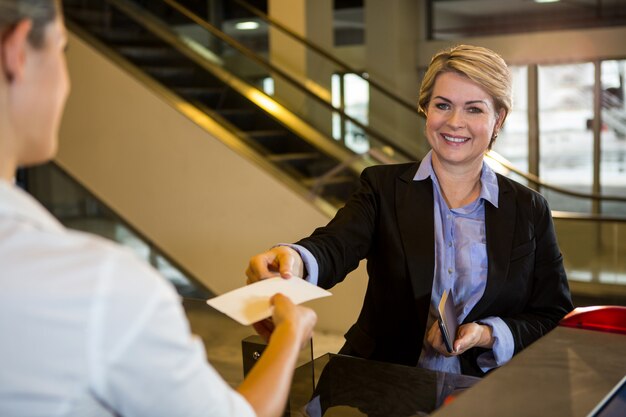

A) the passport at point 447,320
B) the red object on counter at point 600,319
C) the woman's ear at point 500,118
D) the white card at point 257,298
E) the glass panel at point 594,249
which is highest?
the woman's ear at point 500,118

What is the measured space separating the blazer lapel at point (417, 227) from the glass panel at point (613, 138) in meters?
6.72

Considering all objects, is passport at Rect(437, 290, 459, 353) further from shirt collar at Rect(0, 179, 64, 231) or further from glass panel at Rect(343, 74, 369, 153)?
glass panel at Rect(343, 74, 369, 153)

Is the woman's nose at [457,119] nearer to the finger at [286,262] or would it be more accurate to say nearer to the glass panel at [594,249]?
the finger at [286,262]

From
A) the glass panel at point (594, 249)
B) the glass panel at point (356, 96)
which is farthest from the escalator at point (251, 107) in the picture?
the glass panel at point (356, 96)

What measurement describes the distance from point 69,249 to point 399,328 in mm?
1652

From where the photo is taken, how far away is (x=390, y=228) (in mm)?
2510

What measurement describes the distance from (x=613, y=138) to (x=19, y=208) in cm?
873

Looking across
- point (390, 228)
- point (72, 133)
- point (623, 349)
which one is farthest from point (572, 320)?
point (72, 133)

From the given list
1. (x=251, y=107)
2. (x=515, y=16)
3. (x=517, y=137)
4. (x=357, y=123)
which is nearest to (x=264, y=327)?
(x=357, y=123)

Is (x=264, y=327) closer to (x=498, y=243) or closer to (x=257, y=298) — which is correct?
(x=257, y=298)

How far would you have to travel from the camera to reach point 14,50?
924 mm

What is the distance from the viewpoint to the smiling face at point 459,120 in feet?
8.00

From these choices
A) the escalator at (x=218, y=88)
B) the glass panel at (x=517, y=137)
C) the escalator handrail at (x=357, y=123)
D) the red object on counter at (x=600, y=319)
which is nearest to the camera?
the red object on counter at (x=600, y=319)

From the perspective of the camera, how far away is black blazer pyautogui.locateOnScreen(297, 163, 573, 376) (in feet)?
7.79
